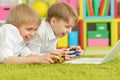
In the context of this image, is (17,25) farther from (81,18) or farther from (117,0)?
(117,0)

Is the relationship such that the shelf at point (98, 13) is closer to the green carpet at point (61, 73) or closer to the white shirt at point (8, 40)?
the white shirt at point (8, 40)

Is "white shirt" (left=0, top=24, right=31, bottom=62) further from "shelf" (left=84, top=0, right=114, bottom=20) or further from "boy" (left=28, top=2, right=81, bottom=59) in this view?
Result: "shelf" (left=84, top=0, right=114, bottom=20)

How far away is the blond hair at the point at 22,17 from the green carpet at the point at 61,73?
13.7 inches

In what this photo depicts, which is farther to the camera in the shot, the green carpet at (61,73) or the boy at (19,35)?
the boy at (19,35)

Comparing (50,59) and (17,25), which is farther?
(17,25)

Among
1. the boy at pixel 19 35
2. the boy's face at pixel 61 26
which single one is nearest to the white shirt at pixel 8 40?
the boy at pixel 19 35

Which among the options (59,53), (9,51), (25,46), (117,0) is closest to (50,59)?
(59,53)

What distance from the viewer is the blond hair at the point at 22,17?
1.69 m

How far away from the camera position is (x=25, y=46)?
1.92m

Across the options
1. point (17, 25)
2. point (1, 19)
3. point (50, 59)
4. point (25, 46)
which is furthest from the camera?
point (1, 19)

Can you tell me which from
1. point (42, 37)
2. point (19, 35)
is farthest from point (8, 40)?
point (42, 37)

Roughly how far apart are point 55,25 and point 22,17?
27cm

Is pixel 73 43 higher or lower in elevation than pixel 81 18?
lower

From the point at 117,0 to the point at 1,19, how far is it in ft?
3.74
